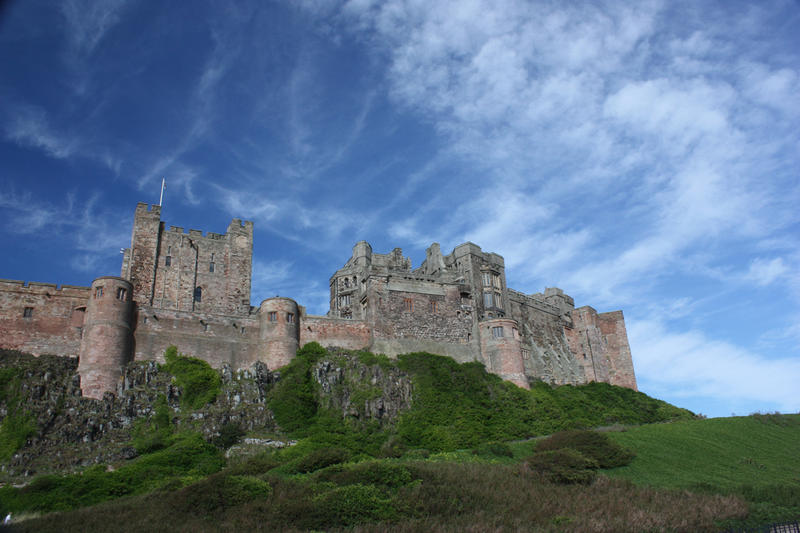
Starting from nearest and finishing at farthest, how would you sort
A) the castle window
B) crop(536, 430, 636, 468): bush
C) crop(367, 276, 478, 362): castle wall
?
crop(536, 430, 636, 468): bush, crop(367, 276, 478, 362): castle wall, the castle window

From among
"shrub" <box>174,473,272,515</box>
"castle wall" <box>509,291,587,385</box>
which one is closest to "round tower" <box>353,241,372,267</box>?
"castle wall" <box>509,291,587,385</box>

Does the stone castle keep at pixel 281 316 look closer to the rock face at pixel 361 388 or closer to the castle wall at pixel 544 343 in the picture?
the castle wall at pixel 544 343

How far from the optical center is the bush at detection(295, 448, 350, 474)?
30094 mm

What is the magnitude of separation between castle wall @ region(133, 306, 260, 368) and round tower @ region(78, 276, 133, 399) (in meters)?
1.22

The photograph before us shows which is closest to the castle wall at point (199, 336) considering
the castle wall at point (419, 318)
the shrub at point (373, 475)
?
the castle wall at point (419, 318)

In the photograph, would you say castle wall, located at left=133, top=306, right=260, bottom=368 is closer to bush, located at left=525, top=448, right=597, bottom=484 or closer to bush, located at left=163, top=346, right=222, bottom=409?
bush, located at left=163, top=346, right=222, bottom=409

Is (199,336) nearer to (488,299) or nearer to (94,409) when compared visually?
(94,409)

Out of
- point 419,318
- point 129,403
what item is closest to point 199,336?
point 129,403

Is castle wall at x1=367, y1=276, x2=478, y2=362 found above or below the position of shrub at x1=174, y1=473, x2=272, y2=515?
above

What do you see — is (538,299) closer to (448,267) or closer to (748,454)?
(448,267)

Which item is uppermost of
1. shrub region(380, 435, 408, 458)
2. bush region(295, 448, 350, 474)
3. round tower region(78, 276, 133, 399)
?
round tower region(78, 276, 133, 399)

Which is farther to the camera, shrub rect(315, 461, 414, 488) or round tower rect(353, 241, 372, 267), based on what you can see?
round tower rect(353, 241, 372, 267)

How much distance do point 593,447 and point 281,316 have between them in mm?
25300

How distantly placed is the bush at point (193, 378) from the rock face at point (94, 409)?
0.49 metres
